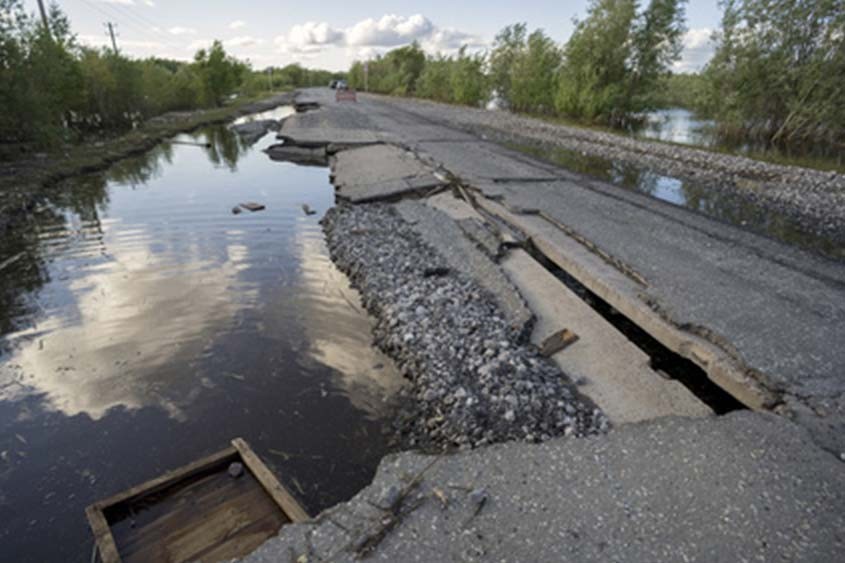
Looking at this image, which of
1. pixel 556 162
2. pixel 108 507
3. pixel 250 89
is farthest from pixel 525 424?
pixel 250 89

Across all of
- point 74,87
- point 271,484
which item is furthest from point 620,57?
point 271,484

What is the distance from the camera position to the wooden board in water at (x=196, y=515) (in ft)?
9.88

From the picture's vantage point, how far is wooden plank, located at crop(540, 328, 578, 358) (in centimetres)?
485

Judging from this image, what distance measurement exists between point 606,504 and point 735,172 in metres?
15.3

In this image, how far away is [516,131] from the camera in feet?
79.8

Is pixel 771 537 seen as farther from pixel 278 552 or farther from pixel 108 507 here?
pixel 108 507

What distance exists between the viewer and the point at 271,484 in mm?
3379

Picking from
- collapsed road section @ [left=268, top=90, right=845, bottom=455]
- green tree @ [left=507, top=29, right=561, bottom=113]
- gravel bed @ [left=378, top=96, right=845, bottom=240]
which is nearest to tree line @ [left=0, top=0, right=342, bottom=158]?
collapsed road section @ [left=268, top=90, right=845, bottom=455]

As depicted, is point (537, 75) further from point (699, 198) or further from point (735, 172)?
point (699, 198)

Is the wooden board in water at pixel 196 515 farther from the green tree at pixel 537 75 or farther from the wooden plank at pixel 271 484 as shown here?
the green tree at pixel 537 75

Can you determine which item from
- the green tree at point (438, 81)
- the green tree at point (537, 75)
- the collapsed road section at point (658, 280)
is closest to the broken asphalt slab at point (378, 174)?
the collapsed road section at point (658, 280)

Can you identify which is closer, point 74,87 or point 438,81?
point 74,87

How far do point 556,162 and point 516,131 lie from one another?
9491mm

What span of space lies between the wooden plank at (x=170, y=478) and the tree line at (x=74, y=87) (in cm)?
1710
